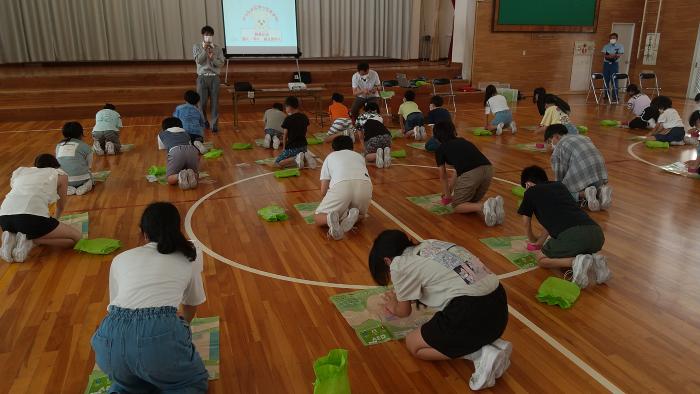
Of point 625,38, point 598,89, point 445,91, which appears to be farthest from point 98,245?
point 625,38

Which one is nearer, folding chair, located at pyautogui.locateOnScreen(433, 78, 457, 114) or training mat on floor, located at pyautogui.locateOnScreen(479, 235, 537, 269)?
training mat on floor, located at pyautogui.locateOnScreen(479, 235, 537, 269)

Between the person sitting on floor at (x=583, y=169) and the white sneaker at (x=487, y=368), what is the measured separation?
9.66ft

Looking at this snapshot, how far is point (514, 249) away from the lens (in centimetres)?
401

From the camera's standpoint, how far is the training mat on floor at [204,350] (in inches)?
95.8

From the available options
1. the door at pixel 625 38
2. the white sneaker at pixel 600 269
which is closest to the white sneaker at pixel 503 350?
the white sneaker at pixel 600 269

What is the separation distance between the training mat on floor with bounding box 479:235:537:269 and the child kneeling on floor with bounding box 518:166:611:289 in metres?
0.18

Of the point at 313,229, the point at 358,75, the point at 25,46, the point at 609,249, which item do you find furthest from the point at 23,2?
the point at 609,249

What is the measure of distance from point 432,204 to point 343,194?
126 cm

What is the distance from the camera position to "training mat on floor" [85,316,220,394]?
7.98 feet

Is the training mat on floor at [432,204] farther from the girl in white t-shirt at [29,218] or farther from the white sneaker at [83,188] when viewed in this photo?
the white sneaker at [83,188]

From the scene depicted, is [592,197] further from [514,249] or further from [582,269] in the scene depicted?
[582,269]

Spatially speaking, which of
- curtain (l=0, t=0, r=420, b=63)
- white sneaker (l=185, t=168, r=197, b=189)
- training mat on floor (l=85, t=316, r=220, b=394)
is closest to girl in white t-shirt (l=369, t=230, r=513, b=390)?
training mat on floor (l=85, t=316, r=220, b=394)

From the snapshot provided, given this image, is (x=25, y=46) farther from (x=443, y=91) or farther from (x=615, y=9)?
(x=615, y=9)

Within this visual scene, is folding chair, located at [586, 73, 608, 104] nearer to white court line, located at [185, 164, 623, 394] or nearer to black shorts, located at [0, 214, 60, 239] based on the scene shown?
white court line, located at [185, 164, 623, 394]
